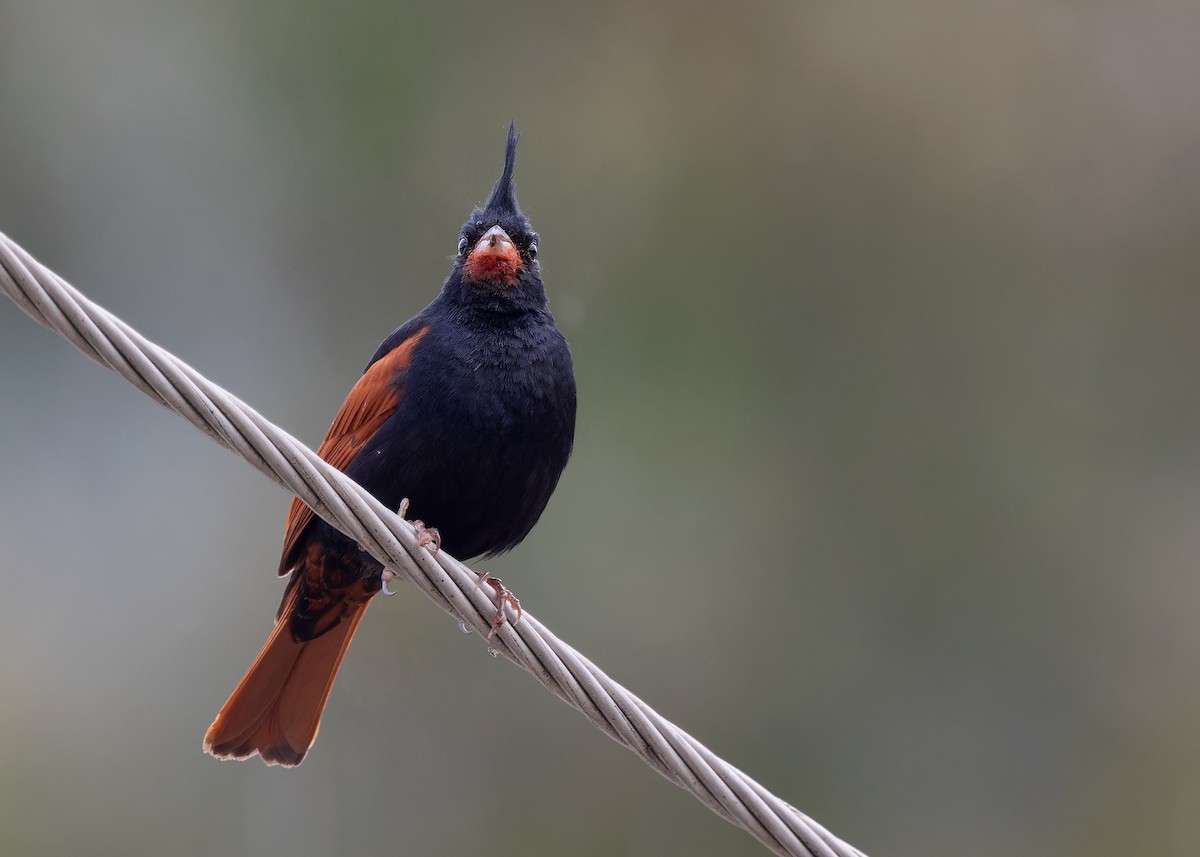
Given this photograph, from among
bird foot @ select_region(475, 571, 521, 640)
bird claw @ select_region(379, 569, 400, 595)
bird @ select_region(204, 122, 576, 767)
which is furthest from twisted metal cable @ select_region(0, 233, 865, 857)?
bird claw @ select_region(379, 569, 400, 595)

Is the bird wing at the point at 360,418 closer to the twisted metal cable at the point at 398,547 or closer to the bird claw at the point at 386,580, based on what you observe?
the bird claw at the point at 386,580

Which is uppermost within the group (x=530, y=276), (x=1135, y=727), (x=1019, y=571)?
(x=530, y=276)

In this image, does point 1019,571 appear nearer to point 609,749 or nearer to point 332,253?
point 609,749

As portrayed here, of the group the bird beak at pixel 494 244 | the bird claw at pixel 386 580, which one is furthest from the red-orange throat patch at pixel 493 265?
the bird claw at pixel 386 580

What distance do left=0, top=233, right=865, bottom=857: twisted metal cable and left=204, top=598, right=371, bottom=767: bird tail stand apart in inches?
56.9

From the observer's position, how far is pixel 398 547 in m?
2.79

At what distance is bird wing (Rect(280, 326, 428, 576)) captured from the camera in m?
3.94

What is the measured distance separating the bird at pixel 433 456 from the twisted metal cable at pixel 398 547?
70 cm

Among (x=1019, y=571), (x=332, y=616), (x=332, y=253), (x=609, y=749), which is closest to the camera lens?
(x=332, y=616)

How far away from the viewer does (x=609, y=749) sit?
25.6 ft

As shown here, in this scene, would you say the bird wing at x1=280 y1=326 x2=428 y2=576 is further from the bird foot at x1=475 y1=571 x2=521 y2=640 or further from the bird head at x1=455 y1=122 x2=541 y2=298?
the bird foot at x1=475 y1=571 x2=521 y2=640

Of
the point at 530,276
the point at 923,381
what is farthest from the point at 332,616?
the point at 923,381

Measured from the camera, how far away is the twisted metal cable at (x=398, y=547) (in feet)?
7.55

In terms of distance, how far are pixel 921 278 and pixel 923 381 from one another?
31.2 inches
